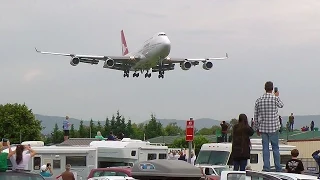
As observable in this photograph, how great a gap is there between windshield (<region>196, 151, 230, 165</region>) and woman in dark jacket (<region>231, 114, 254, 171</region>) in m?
10.3

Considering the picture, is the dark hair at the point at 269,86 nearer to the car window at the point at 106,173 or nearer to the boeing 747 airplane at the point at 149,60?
the car window at the point at 106,173

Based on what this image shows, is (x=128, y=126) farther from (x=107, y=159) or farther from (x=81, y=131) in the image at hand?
(x=107, y=159)

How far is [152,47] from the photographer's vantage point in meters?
72.9

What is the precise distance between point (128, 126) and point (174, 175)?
91967 millimetres

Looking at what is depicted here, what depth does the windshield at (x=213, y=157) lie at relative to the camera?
2617 cm

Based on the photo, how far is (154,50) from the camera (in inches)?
2837

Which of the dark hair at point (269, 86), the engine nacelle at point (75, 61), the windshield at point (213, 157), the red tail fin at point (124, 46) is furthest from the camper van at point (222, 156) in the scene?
the red tail fin at point (124, 46)

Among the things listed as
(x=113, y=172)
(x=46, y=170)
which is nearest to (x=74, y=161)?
(x=46, y=170)

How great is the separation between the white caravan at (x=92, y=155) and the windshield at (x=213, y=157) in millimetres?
2633

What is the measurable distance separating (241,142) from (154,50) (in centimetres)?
5659

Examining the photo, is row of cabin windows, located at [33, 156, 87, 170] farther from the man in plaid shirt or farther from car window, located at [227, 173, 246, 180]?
car window, located at [227, 173, 246, 180]

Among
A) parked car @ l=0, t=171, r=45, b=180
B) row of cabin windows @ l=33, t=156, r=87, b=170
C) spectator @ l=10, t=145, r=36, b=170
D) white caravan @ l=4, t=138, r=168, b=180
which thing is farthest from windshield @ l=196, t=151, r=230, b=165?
parked car @ l=0, t=171, r=45, b=180

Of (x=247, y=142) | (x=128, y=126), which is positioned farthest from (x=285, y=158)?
(x=128, y=126)

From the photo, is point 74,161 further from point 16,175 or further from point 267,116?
point 16,175
